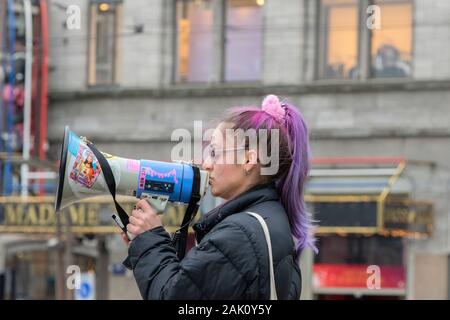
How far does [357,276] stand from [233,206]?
1494 cm

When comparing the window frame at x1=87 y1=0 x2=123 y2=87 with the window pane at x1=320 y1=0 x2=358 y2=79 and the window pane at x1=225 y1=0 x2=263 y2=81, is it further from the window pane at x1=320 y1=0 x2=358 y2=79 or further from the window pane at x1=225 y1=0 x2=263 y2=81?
the window pane at x1=320 y1=0 x2=358 y2=79

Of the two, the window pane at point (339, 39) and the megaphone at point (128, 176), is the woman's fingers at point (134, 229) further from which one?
the window pane at point (339, 39)

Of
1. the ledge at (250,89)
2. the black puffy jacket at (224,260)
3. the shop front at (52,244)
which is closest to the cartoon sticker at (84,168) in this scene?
the black puffy jacket at (224,260)

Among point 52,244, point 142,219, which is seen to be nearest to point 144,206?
point 142,219

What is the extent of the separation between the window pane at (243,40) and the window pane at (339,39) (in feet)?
4.25

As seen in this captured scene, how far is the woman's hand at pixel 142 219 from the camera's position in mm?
3707

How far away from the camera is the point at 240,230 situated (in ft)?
11.6

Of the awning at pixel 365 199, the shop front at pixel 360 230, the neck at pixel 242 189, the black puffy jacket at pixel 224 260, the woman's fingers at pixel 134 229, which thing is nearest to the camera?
the black puffy jacket at pixel 224 260

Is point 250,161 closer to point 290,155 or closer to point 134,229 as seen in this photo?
point 290,155

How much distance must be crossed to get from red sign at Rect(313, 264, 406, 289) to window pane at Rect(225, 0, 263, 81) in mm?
4088

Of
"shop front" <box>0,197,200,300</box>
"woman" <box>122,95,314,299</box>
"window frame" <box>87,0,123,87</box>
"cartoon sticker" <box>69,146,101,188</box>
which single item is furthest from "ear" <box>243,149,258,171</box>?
"window frame" <box>87,0,123,87</box>

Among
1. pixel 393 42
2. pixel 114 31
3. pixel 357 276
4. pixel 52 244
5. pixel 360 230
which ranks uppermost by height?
pixel 114 31

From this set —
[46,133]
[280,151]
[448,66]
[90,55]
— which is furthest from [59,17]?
[280,151]
